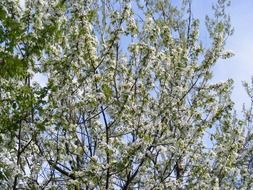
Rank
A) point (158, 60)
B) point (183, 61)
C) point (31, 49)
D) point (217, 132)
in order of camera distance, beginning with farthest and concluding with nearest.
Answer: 1. point (217, 132)
2. point (183, 61)
3. point (158, 60)
4. point (31, 49)

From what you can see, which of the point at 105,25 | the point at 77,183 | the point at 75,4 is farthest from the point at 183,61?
the point at 77,183

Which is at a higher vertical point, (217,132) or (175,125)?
(217,132)

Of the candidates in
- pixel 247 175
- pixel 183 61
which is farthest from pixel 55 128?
pixel 247 175

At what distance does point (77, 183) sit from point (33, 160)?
3.19 ft

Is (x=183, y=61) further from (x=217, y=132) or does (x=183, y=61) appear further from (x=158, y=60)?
(x=217, y=132)

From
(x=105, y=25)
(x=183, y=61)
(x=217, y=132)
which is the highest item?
(x=105, y=25)

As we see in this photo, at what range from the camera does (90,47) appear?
30.3ft

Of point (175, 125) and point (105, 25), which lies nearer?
point (175, 125)

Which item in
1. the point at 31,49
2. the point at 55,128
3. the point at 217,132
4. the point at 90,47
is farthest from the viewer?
the point at 217,132

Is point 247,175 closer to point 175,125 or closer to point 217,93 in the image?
point 217,93

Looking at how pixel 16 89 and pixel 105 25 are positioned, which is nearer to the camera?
pixel 16 89

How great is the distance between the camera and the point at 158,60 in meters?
9.87

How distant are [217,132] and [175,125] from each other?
2428 millimetres

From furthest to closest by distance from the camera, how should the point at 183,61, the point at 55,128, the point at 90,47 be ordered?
the point at 183,61 < the point at 90,47 < the point at 55,128
